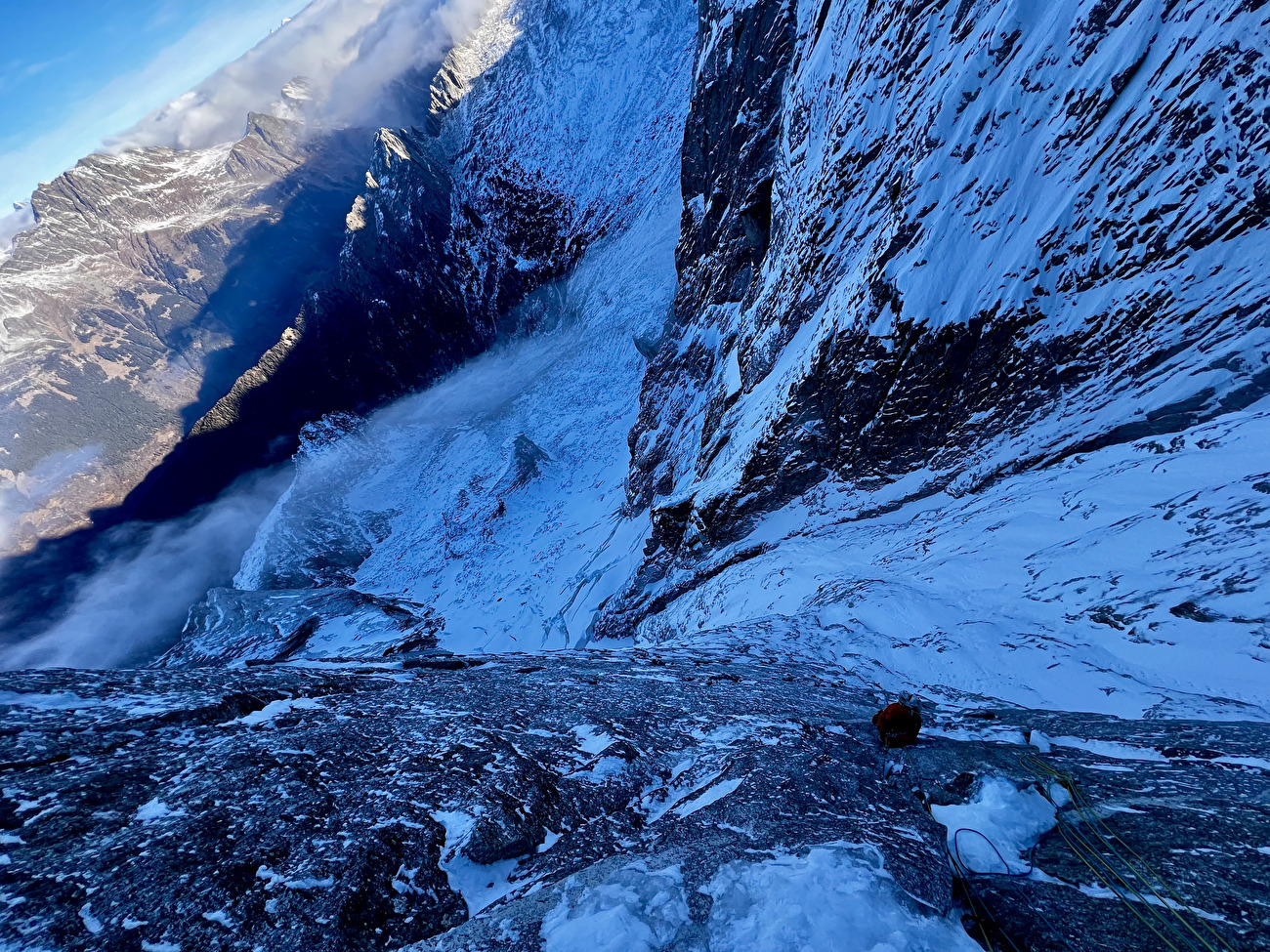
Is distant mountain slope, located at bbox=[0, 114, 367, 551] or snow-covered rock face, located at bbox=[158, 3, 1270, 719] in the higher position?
distant mountain slope, located at bbox=[0, 114, 367, 551]

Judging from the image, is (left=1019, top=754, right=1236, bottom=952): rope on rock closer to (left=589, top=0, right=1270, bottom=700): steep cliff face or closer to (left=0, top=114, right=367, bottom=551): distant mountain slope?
(left=589, top=0, right=1270, bottom=700): steep cliff face

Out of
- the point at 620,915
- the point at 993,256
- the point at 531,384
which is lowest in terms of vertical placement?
the point at 620,915

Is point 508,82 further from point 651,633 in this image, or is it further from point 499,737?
point 499,737

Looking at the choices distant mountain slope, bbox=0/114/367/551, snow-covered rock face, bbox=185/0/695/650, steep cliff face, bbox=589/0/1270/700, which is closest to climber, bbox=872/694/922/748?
steep cliff face, bbox=589/0/1270/700

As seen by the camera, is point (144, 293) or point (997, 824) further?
point (144, 293)

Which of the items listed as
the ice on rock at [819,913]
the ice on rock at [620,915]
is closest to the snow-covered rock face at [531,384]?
the ice on rock at [620,915]

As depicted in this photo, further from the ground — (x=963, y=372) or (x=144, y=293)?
(x=144, y=293)

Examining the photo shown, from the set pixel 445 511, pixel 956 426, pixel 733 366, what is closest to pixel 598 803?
pixel 956 426

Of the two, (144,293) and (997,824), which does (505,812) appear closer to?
(997,824)

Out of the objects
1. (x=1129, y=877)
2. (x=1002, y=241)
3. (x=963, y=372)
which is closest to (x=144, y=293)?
(x=963, y=372)

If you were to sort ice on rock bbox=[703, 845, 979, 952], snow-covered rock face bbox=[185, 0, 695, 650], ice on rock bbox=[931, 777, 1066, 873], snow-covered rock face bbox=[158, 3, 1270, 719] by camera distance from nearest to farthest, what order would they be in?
1. ice on rock bbox=[703, 845, 979, 952]
2. ice on rock bbox=[931, 777, 1066, 873]
3. snow-covered rock face bbox=[158, 3, 1270, 719]
4. snow-covered rock face bbox=[185, 0, 695, 650]

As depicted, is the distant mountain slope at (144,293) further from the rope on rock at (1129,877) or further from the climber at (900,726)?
the rope on rock at (1129,877)

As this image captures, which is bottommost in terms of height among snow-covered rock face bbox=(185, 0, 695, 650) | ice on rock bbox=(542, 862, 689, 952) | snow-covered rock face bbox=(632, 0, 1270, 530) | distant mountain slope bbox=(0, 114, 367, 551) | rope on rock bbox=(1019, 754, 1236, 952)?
rope on rock bbox=(1019, 754, 1236, 952)
